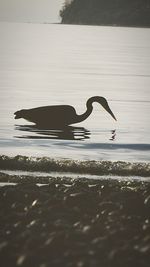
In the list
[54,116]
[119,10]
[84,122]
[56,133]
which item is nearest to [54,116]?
[54,116]

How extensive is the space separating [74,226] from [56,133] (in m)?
A: 16.0

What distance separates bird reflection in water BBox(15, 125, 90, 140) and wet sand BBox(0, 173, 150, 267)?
38.6 feet

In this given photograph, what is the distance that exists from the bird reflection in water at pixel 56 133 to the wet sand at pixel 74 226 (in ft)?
38.6

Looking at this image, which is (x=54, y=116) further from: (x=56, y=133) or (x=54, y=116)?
(x=56, y=133)

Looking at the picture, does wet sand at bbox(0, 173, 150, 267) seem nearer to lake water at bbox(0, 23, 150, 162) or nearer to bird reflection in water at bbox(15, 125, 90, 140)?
lake water at bbox(0, 23, 150, 162)

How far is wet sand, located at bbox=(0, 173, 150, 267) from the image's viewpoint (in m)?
8.98

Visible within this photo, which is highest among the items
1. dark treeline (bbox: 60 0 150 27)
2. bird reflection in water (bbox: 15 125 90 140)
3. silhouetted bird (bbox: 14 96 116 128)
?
dark treeline (bbox: 60 0 150 27)

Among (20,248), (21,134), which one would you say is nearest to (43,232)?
(20,248)

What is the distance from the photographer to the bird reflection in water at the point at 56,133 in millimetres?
25409

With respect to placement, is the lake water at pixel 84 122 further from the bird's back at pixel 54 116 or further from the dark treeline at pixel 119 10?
the dark treeline at pixel 119 10

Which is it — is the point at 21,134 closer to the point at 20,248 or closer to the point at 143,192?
the point at 143,192

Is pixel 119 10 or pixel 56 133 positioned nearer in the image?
pixel 56 133

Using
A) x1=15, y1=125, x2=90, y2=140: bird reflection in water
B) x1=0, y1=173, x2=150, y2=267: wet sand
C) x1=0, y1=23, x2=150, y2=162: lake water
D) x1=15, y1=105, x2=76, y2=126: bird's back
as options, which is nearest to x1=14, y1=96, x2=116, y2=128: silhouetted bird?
x1=15, y1=105, x2=76, y2=126: bird's back

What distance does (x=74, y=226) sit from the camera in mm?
10328
